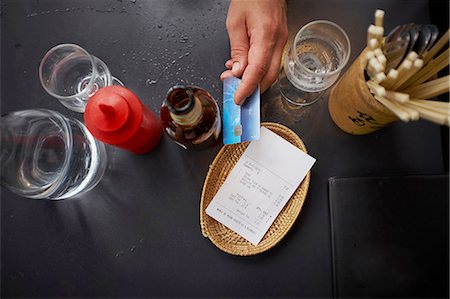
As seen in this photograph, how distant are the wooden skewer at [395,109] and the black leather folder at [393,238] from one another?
0.50 ft

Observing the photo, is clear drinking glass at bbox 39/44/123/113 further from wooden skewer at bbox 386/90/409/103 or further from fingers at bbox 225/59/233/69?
wooden skewer at bbox 386/90/409/103

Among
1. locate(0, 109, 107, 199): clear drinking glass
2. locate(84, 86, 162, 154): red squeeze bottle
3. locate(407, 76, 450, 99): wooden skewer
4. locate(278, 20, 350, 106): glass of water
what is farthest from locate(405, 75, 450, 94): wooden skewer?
locate(0, 109, 107, 199): clear drinking glass

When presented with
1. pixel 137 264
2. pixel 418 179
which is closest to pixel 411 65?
pixel 418 179

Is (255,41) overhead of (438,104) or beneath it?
overhead

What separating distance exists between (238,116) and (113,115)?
175mm

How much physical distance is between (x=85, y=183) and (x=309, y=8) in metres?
0.46

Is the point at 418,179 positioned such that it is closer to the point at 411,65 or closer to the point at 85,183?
the point at 411,65

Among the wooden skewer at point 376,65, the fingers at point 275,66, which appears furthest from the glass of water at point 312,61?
the wooden skewer at point 376,65

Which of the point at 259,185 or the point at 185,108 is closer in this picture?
the point at 185,108

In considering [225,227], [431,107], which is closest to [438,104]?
[431,107]

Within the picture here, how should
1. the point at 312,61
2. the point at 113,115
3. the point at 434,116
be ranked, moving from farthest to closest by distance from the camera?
the point at 312,61
the point at 113,115
the point at 434,116

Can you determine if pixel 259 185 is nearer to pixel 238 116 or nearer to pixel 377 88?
pixel 238 116

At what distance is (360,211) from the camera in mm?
537

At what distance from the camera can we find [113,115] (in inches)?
18.8
